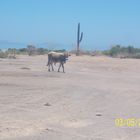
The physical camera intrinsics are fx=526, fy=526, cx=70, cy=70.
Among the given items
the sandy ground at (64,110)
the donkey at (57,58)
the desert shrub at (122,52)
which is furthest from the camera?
the desert shrub at (122,52)

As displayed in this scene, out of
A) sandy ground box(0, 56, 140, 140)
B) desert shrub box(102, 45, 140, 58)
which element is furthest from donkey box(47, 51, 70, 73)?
desert shrub box(102, 45, 140, 58)

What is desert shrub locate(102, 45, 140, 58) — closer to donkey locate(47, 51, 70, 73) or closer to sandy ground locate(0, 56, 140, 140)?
donkey locate(47, 51, 70, 73)

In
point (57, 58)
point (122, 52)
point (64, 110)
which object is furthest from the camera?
point (122, 52)

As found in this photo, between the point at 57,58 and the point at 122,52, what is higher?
the point at 57,58

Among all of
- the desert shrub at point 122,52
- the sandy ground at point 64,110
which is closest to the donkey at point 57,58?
the sandy ground at point 64,110

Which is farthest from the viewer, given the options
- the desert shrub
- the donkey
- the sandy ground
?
the desert shrub

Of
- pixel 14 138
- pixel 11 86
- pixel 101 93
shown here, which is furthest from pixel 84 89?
pixel 14 138

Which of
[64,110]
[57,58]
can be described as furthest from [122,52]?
[64,110]

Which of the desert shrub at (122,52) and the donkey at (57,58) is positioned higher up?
the donkey at (57,58)

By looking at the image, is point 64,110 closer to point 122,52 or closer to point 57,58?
point 57,58

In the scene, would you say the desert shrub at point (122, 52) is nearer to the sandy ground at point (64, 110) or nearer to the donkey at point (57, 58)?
the donkey at point (57, 58)

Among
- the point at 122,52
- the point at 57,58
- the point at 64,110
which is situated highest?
the point at 57,58

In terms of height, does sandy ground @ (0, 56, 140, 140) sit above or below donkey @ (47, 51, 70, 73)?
below

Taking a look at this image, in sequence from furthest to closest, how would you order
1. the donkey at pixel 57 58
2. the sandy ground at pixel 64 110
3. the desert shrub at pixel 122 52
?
the desert shrub at pixel 122 52
the donkey at pixel 57 58
the sandy ground at pixel 64 110
